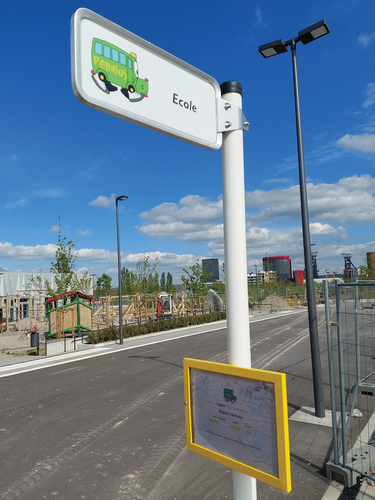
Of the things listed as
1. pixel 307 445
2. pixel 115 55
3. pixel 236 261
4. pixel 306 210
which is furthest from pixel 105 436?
pixel 115 55

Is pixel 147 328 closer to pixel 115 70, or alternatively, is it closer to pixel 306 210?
pixel 306 210

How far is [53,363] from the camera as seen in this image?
1378cm

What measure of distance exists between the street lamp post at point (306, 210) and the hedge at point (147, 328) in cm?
1452

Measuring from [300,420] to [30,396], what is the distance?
21.5 ft

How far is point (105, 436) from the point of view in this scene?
6.24 meters

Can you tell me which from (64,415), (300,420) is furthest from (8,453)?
(300,420)

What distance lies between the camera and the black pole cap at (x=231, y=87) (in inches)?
83.4

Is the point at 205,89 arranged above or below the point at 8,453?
above

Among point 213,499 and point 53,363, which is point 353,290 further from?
point 53,363

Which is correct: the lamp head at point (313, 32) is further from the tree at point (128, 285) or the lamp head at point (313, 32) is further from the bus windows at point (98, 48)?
the tree at point (128, 285)

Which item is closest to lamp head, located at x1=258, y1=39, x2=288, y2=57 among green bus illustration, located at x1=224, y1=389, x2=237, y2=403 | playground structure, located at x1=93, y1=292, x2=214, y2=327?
green bus illustration, located at x1=224, y1=389, x2=237, y2=403

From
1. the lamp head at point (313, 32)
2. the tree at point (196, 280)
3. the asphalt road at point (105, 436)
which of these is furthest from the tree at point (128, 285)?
the lamp head at point (313, 32)

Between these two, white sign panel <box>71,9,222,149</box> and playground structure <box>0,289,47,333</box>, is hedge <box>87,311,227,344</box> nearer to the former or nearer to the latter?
playground structure <box>0,289,47,333</box>

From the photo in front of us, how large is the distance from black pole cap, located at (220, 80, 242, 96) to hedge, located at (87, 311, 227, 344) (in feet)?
60.2
